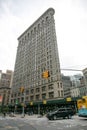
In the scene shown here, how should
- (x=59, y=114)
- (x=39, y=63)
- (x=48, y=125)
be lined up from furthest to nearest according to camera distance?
(x=39, y=63)
(x=59, y=114)
(x=48, y=125)

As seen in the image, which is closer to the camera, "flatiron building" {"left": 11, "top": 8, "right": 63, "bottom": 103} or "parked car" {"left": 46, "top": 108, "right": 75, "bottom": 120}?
"parked car" {"left": 46, "top": 108, "right": 75, "bottom": 120}

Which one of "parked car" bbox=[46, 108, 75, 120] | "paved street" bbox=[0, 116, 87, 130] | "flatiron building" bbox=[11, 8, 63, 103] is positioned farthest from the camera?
"flatiron building" bbox=[11, 8, 63, 103]

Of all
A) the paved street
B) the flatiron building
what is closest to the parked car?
the paved street

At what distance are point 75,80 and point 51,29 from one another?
65.2 m

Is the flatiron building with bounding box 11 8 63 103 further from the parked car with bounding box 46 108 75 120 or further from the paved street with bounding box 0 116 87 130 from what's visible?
the paved street with bounding box 0 116 87 130

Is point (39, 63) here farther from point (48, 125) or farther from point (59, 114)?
point (48, 125)

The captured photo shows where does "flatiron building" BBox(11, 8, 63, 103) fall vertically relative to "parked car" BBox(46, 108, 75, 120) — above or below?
above

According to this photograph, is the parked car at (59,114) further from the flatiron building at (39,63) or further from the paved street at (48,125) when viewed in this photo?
the flatiron building at (39,63)

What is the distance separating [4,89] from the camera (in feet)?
375

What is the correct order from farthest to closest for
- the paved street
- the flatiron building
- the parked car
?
1. the flatiron building
2. the parked car
3. the paved street

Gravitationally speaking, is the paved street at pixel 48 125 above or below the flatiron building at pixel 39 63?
below

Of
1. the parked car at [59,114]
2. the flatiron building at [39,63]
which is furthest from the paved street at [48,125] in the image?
the flatiron building at [39,63]

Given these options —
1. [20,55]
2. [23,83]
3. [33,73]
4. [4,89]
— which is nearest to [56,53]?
[33,73]

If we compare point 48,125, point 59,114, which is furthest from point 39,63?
point 48,125
